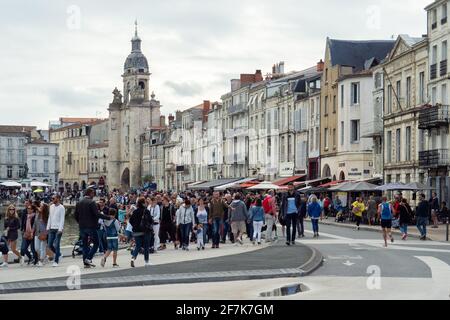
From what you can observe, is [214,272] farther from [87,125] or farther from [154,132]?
[87,125]

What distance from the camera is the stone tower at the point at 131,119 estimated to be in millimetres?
146837

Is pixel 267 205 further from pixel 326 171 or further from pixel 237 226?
pixel 326 171

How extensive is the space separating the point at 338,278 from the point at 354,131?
50128 mm

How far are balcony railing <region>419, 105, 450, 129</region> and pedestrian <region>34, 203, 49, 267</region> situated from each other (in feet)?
98.2

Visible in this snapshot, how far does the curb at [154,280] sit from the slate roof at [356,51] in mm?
52576

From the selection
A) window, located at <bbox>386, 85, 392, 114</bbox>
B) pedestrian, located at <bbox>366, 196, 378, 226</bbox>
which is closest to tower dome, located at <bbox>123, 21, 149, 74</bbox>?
window, located at <bbox>386, 85, 392, 114</bbox>

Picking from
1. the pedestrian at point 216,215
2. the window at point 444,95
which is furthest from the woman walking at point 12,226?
the window at point 444,95

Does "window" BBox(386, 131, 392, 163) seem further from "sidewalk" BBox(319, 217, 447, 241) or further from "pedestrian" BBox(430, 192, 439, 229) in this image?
"pedestrian" BBox(430, 192, 439, 229)

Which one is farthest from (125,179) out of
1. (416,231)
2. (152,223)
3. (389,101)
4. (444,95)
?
(152,223)

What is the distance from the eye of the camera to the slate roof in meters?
73.0

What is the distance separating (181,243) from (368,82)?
40878 millimetres
